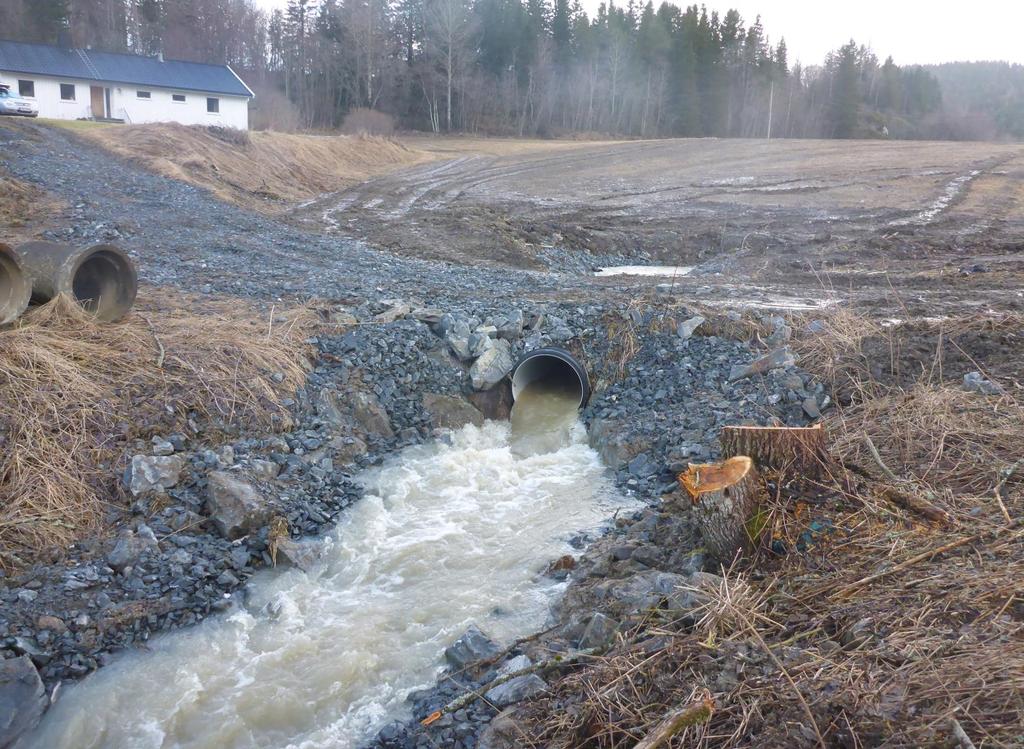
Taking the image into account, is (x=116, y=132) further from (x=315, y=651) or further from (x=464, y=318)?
(x=315, y=651)

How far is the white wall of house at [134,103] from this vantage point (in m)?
32.1

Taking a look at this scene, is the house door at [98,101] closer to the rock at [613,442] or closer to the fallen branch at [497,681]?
the rock at [613,442]

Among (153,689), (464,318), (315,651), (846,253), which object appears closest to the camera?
(153,689)

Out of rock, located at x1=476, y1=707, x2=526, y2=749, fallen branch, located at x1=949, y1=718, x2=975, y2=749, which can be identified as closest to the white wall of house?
rock, located at x1=476, y1=707, x2=526, y2=749

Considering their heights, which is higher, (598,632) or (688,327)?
(688,327)

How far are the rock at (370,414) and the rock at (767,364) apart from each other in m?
3.85

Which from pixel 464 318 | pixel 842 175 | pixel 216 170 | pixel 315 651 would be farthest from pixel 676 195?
pixel 315 651

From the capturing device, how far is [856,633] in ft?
12.0

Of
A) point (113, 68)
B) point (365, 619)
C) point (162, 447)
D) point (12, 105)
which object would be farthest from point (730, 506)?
point (113, 68)

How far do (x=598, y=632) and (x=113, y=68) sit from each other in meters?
37.0

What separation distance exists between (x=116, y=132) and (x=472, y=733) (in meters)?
25.1

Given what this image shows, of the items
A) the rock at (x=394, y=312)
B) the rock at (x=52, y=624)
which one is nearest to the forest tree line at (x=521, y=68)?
the rock at (x=394, y=312)

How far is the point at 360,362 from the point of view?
873cm

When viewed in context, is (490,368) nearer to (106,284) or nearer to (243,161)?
(106,284)
